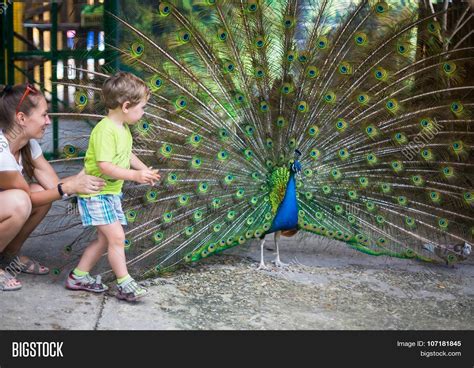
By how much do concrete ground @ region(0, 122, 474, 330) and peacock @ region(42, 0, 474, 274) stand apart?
0.66ft

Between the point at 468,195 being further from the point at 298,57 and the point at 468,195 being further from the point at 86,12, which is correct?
the point at 86,12

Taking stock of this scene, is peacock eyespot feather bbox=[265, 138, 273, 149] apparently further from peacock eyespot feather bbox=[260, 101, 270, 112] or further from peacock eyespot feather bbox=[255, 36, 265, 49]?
peacock eyespot feather bbox=[255, 36, 265, 49]

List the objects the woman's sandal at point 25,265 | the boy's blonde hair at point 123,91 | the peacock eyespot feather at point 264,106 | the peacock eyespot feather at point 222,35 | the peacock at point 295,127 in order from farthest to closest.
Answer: the peacock eyespot feather at point 264,106 → the peacock eyespot feather at point 222,35 → the peacock at point 295,127 → the woman's sandal at point 25,265 → the boy's blonde hair at point 123,91

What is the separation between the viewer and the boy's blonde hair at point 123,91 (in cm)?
367

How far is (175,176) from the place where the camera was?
4.48m

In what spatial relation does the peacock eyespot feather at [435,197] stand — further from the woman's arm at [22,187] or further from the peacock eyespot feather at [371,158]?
Result: the woman's arm at [22,187]

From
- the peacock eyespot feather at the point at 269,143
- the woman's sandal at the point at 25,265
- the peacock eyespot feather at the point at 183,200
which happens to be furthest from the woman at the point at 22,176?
the peacock eyespot feather at the point at 269,143

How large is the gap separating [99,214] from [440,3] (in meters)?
5.17

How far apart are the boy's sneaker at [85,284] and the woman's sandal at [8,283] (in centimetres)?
30

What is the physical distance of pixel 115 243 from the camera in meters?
3.75

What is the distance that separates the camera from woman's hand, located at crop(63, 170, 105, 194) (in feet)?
11.7

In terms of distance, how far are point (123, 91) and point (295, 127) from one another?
1480 mm

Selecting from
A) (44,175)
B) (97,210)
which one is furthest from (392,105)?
(44,175)

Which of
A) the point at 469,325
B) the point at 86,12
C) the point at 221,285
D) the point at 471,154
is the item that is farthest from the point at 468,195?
the point at 86,12
